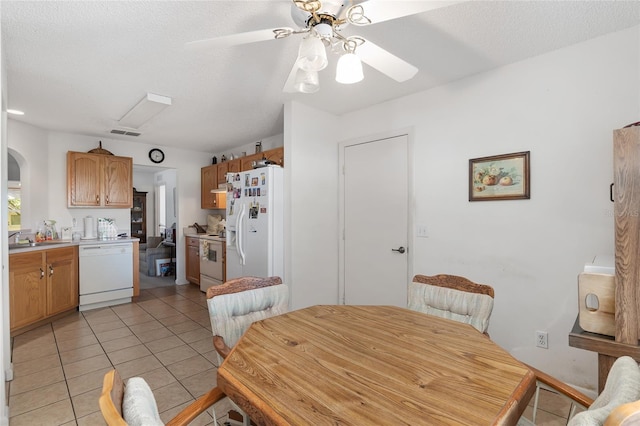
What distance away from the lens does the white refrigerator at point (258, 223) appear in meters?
3.36

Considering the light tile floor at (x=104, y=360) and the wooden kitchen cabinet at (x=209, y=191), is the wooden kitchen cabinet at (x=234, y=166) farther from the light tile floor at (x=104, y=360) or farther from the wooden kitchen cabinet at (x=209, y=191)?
the light tile floor at (x=104, y=360)

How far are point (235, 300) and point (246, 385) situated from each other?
A: 2.77 feet

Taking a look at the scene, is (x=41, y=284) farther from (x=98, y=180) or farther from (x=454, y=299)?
(x=454, y=299)

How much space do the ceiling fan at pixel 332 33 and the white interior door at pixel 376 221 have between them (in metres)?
1.67

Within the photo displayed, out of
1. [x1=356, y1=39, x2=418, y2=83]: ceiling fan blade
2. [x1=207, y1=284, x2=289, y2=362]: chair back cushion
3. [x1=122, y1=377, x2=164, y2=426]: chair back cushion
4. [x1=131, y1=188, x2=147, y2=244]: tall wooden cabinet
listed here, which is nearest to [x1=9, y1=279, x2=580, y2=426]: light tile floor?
[x1=207, y1=284, x2=289, y2=362]: chair back cushion

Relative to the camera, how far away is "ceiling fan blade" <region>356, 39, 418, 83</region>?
1518 mm

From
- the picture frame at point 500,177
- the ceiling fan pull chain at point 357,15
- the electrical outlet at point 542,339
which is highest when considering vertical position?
the ceiling fan pull chain at point 357,15

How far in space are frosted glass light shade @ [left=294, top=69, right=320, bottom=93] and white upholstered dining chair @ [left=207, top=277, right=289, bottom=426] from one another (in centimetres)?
115

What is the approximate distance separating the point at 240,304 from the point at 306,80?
4.15 ft

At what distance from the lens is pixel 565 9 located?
1.79m

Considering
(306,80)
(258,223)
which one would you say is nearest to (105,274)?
(258,223)

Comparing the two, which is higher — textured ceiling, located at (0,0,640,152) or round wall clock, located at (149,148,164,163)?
textured ceiling, located at (0,0,640,152)

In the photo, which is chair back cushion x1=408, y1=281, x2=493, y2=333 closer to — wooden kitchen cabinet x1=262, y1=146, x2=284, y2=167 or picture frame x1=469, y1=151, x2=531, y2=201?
picture frame x1=469, y1=151, x2=531, y2=201

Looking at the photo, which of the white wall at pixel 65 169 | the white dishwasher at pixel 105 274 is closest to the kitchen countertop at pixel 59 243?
the white dishwasher at pixel 105 274
